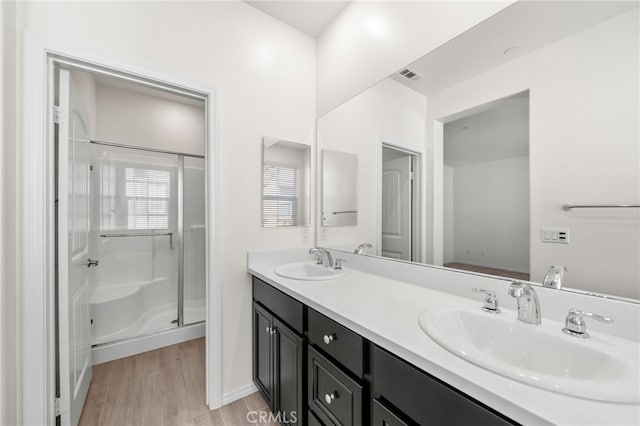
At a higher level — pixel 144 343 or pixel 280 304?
pixel 280 304

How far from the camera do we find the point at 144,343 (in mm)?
2303

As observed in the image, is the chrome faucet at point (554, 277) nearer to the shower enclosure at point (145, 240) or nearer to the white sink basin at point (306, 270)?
the white sink basin at point (306, 270)

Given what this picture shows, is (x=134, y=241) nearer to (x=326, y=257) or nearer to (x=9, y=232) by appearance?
(x=9, y=232)

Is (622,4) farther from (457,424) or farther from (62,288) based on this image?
(62,288)

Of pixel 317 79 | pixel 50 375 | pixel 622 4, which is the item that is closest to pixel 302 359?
pixel 50 375

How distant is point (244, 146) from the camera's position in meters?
1.74

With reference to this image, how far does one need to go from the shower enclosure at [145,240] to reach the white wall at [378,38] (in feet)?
5.95

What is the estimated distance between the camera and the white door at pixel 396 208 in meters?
1.47

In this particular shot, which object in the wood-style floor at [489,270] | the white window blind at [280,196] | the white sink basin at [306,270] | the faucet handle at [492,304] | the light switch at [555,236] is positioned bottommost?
the white sink basin at [306,270]

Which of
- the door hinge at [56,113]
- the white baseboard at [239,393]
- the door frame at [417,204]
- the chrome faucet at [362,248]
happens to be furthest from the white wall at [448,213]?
the door hinge at [56,113]

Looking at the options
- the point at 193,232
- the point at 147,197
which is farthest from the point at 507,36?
the point at 147,197

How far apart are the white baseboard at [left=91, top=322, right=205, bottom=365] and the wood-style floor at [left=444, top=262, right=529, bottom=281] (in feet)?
8.14

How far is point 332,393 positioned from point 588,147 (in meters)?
1.24

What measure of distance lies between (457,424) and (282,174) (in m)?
1.65
